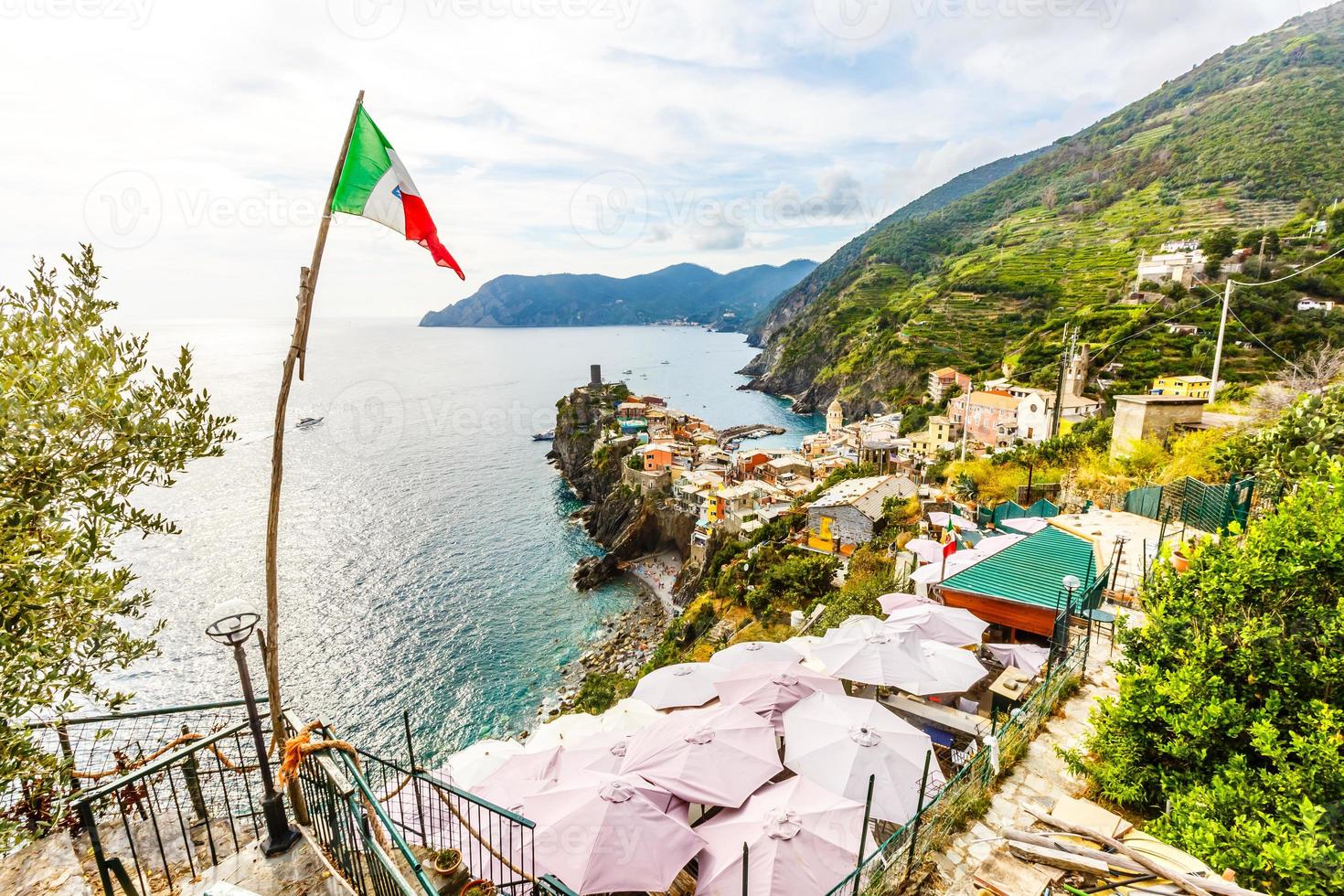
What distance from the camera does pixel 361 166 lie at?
4172 mm

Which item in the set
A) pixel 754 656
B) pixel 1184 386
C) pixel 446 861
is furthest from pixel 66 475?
pixel 1184 386

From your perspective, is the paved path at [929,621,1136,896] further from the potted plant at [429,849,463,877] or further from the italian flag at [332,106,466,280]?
the italian flag at [332,106,466,280]

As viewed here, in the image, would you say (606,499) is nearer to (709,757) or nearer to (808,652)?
(808,652)

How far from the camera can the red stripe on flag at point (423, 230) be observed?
449 centimetres

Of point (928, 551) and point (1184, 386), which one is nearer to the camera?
point (928, 551)

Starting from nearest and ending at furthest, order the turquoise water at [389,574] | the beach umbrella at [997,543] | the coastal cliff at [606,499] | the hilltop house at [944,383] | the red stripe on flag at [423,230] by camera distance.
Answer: the red stripe on flag at [423,230] < the beach umbrella at [997,543] < the turquoise water at [389,574] < the coastal cliff at [606,499] < the hilltop house at [944,383]

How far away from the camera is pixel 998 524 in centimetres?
1689

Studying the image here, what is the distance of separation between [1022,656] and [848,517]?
19.6 m

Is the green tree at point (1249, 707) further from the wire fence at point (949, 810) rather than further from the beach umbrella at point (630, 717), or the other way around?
the beach umbrella at point (630, 717)

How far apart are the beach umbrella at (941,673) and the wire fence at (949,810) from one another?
6.92ft

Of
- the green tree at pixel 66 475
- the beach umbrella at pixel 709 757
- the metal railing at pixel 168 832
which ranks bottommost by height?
the beach umbrella at pixel 709 757

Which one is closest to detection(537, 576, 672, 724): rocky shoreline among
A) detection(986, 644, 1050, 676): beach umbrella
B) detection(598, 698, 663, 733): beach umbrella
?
detection(598, 698, 663, 733): beach umbrella

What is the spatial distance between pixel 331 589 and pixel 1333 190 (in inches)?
4200

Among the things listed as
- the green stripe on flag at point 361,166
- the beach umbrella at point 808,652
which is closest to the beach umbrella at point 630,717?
the beach umbrella at point 808,652
